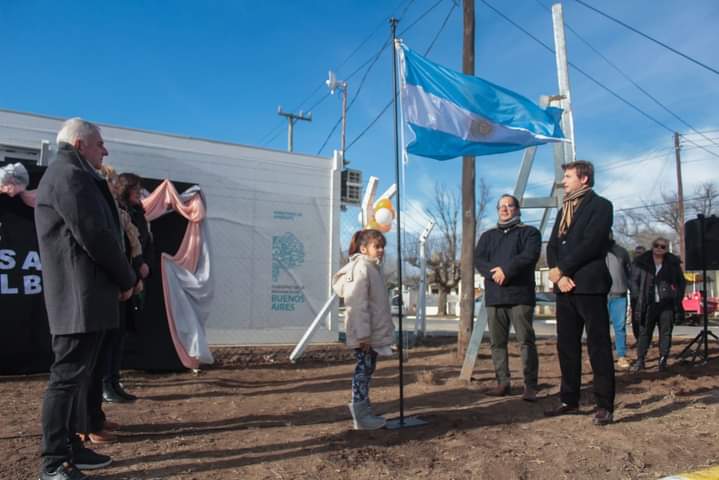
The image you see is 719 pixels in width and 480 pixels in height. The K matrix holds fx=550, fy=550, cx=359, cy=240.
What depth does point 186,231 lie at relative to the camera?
6926 millimetres

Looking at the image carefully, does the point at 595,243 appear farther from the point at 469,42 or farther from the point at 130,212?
the point at 469,42

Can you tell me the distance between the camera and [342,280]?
4.19 metres

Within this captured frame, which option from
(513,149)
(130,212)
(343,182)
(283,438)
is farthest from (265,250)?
(283,438)

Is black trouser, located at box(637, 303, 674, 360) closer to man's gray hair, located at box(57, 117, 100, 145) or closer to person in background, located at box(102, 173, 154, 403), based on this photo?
person in background, located at box(102, 173, 154, 403)

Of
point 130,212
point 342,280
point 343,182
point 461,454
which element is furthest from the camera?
point 343,182

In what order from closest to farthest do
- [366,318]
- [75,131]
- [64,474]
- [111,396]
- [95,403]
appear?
1. [64,474]
2. [75,131]
3. [95,403]
4. [366,318]
5. [111,396]

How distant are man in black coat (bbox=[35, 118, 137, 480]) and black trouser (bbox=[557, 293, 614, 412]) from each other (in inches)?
130

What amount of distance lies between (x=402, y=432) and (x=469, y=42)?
5956 millimetres

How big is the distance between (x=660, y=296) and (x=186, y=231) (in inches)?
243

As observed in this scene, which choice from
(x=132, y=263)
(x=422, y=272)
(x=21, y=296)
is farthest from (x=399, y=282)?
(x=422, y=272)

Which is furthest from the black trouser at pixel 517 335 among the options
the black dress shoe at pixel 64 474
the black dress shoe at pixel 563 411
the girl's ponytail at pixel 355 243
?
the black dress shoe at pixel 64 474

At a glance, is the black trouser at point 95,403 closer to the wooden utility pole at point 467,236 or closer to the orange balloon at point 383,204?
the wooden utility pole at point 467,236

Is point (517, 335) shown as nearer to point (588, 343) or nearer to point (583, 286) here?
point (588, 343)

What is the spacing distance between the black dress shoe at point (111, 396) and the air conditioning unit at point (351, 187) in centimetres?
537
